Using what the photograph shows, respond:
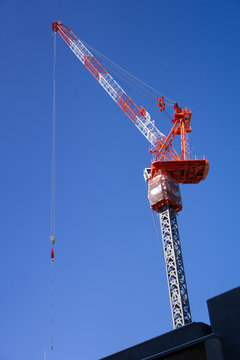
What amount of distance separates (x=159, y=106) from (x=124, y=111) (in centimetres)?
629

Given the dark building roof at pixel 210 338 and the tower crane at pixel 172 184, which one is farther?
the tower crane at pixel 172 184

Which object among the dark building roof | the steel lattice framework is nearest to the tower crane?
the steel lattice framework

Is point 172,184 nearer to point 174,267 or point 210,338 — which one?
point 174,267

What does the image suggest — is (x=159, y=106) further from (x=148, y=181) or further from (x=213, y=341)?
(x=213, y=341)

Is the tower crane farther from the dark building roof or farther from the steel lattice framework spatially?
the dark building roof

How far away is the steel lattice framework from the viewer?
6150cm

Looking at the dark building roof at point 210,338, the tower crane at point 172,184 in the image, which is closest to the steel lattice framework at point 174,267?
the tower crane at point 172,184

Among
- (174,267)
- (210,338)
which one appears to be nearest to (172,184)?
(174,267)

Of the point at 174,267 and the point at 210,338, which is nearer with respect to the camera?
the point at 210,338

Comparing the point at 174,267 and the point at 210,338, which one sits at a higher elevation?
the point at 174,267

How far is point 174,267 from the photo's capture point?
66000mm

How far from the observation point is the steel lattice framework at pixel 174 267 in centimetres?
6150

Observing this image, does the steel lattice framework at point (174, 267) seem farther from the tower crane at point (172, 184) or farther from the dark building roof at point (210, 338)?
the dark building roof at point (210, 338)

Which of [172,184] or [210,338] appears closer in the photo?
[210,338]
